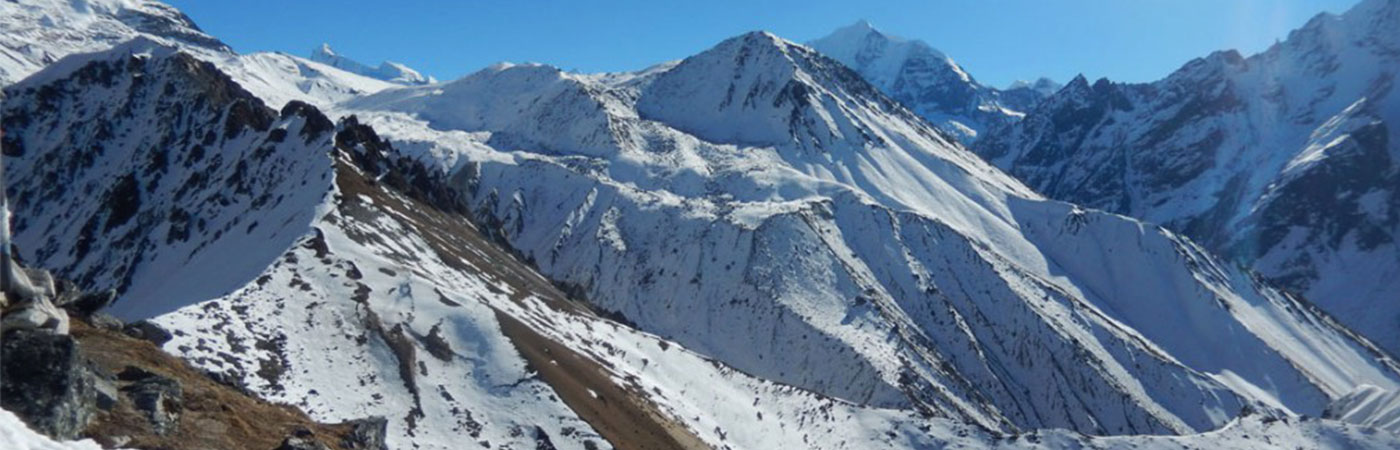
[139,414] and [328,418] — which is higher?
[139,414]

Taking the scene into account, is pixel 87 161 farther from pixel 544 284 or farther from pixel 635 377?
pixel 635 377

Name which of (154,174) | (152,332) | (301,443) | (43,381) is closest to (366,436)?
(301,443)

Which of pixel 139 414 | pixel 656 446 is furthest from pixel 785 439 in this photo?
pixel 139 414

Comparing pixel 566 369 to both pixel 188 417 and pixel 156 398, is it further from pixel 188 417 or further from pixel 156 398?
pixel 156 398

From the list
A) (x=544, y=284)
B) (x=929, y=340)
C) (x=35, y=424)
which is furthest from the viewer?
(x=929, y=340)

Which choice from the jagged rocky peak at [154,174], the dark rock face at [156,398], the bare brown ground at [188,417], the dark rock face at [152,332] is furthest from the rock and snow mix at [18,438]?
the jagged rocky peak at [154,174]

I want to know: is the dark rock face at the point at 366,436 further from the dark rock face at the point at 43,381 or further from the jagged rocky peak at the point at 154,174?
the jagged rocky peak at the point at 154,174
